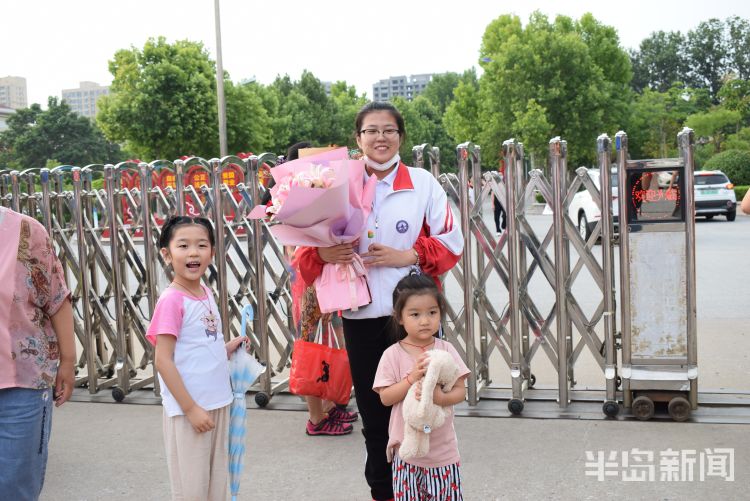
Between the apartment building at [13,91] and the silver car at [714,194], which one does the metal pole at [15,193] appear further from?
the apartment building at [13,91]

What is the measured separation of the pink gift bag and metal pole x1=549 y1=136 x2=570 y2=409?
2011 millimetres

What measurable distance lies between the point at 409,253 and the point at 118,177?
132 inches

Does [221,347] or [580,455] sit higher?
[221,347]

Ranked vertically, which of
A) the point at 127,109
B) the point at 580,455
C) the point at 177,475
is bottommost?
the point at 580,455

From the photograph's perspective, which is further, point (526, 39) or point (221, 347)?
point (526, 39)

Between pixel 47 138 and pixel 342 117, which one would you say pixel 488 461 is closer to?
pixel 342 117

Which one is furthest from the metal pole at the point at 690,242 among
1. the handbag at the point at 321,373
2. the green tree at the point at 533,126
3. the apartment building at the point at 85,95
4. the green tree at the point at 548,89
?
the apartment building at the point at 85,95

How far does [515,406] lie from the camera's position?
5109 millimetres

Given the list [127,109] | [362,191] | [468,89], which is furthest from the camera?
[468,89]

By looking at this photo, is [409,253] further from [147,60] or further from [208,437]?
[147,60]

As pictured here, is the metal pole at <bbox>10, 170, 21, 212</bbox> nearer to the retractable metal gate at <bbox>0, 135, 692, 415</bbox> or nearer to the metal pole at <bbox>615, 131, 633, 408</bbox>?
the retractable metal gate at <bbox>0, 135, 692, 415</bbox>

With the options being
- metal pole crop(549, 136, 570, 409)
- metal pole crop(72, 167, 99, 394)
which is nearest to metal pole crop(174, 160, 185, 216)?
metal pole crop(72, 167, 99, 394)

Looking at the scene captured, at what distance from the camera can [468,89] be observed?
39.7m

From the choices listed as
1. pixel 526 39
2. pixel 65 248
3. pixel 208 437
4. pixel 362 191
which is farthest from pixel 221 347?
pixel 526 39
